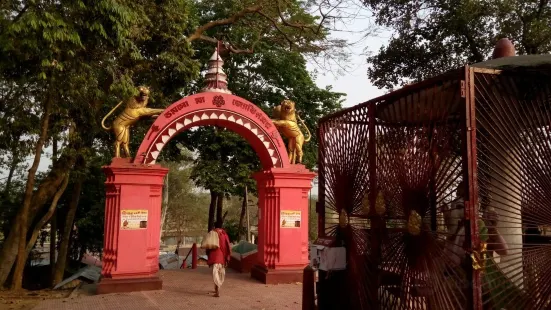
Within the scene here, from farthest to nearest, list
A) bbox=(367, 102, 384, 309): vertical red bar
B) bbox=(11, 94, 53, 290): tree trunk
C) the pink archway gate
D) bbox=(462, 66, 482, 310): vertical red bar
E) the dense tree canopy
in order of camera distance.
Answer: bbox=(11, 94, 53, 290): tree trunk, the pink archway gate, the dense tree canopy, bbox=(367, 102, 384, 309): vertical red bar, bbox=(462, 66, 482, 310): vertical red bar

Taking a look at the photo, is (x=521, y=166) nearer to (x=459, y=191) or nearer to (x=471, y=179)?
(x=459, y=191)

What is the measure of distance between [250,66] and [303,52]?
298cm

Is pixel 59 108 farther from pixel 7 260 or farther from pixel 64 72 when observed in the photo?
pixel 7 260

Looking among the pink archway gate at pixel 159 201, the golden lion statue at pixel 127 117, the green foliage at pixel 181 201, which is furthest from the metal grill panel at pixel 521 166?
the green foliage at pixel 181 201

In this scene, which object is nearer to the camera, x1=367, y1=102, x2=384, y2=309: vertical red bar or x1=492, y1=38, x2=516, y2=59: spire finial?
x1=367, y1=102, x2=384, y2=309: vertical red bar

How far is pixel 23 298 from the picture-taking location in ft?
28.0

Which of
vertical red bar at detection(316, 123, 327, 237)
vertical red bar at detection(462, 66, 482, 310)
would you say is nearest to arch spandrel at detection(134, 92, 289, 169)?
vertical red bar at detection(316, 123, 327, 237)

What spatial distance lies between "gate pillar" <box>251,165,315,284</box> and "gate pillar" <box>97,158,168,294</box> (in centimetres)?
234

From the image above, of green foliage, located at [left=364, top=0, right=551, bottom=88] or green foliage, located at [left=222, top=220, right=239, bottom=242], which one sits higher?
green foliage, located at [left=364, top=0, right=551, bottom=88]

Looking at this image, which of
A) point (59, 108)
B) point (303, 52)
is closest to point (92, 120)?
point (59, 108)

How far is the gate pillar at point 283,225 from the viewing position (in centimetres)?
943

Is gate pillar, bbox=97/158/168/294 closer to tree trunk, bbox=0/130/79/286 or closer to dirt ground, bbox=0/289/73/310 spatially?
dirt ground, bbox=0/289/73/310

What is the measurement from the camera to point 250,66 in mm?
16547

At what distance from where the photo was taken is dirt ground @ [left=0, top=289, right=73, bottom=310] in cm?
767
